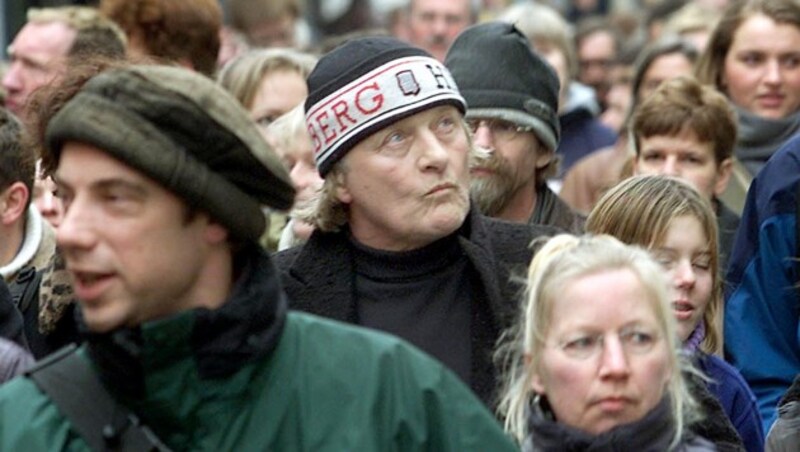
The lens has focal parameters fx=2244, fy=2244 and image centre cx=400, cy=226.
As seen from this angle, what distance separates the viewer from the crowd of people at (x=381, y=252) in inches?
168

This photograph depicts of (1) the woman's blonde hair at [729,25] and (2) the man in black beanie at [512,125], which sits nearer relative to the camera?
(2) the man in black beanie at [512,125]

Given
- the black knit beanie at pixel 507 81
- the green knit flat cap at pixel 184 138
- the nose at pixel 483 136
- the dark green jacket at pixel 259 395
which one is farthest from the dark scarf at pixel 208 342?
the black knit beanie at pixel 507 81

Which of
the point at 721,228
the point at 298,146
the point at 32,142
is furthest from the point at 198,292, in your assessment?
the point at 721,228

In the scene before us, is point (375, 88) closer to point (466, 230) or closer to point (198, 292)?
point (466, 230)

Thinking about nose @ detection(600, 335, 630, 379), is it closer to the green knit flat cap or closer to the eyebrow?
the green knit flat cap

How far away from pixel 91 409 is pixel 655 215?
2467 mm

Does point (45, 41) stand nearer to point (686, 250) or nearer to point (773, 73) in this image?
point (773, 73)

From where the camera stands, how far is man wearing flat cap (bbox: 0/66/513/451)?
422 cm

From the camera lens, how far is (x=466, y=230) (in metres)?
5.93

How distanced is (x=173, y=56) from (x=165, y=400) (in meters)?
4.83

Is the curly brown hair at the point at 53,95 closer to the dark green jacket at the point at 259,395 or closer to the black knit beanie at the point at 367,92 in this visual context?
the black knit beanie at the point at 367,92

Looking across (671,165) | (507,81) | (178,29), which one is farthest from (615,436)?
(178,29)

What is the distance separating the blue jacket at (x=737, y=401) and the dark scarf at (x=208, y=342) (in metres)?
2.00

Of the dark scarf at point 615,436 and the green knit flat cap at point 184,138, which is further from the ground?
the green knit flat cap at point 184,138
